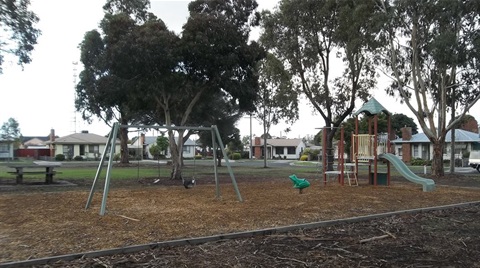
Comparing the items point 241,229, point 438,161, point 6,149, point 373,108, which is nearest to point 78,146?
point 6,149

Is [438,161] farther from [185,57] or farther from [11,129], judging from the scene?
[11,129]

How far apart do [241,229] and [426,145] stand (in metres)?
48.6

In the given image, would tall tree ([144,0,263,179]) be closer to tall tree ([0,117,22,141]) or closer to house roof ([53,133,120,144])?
house roof ([53,133,120,144])

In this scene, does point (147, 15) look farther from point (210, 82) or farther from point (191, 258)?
point (191, 258)

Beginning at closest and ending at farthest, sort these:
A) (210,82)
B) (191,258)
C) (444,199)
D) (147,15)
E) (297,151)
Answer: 1. (191,258)
2. (444,199)
3. (210,82)
4. (147,15)
5. (297,151)

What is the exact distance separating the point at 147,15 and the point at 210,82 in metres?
13.9

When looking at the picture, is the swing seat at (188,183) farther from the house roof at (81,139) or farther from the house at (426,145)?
the house roof at (81,139)

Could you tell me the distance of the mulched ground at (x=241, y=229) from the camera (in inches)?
227

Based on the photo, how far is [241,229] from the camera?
7.50 metres

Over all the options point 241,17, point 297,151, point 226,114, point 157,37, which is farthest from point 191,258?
point 297,151

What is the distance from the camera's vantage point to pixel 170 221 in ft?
26.7

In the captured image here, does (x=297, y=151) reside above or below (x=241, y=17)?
below

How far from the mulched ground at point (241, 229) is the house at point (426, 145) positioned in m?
37.5

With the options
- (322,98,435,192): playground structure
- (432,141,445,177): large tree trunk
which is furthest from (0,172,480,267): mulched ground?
(432,141,445,177): large tree trunk
